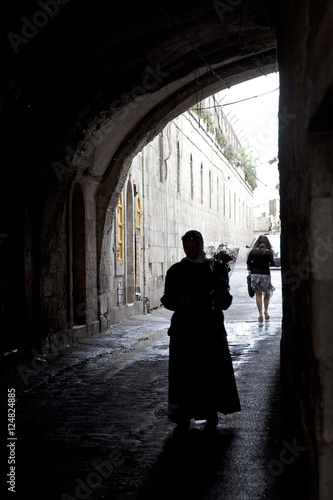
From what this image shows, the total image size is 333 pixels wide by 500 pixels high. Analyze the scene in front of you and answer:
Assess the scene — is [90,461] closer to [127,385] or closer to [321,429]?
[321,429]

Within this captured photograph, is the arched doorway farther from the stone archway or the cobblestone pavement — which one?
the cobblestone pavement

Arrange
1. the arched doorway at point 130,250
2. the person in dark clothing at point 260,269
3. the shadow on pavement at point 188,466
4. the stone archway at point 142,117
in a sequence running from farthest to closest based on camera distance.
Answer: the arched doorway at point 130,250
the person in dark clothing at point 260,269
the shadow on pavement at point 188,466
the stone archway at point 142,117

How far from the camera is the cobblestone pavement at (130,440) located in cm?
355

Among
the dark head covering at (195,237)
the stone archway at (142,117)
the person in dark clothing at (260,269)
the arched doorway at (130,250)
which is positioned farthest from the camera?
the arched doorway at (130,250)

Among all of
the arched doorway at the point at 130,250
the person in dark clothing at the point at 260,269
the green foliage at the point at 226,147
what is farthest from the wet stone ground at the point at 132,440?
the green foliage at the point at 226,147

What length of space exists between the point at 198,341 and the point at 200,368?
205mm

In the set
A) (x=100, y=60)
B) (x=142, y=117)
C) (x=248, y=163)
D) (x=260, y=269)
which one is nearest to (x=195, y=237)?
(x=100, y=60)

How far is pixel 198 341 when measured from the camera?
4895 mm

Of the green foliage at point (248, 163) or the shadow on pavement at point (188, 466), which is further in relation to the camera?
the green foliage at point (248, 163)

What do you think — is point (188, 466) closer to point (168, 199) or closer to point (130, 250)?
point (130, 250)

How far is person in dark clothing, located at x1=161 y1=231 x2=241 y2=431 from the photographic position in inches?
188

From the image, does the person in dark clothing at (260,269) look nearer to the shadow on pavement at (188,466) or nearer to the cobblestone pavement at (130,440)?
the cobblestone pavement at (130,440)

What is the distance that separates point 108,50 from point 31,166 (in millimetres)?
2041

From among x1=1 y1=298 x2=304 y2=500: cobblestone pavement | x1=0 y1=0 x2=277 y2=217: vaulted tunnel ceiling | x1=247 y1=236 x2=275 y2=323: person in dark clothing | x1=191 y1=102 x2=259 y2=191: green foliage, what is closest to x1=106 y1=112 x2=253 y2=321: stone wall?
x1=191 y1=102 x2=259 y2=191: green foliage
